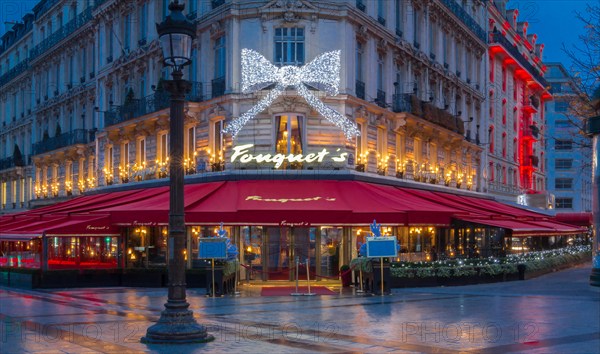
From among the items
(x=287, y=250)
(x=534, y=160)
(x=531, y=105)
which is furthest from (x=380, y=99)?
(x=531, y=105)

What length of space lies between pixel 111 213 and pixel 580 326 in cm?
1639

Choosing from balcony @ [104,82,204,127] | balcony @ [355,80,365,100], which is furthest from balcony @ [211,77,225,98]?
balcony @ [355,80,365,100]

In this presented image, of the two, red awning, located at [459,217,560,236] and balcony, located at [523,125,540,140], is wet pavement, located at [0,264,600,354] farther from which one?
balcony, located at [523,125,540,140]

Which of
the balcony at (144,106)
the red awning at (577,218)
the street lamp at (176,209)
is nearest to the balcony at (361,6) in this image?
the balcony at (144,106)

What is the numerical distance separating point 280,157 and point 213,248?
5.52 meters

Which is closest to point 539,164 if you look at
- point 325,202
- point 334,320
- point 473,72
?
point 473,72

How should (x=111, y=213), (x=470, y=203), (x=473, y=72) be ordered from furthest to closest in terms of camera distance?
1. (x=473, y=72)
2. (x=470, y=203)
3. (x=111, y=213)

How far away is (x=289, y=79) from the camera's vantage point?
1030 inches

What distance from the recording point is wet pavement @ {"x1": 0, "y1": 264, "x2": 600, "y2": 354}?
482 inches

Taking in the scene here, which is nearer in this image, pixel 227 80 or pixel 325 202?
pixel 325 202

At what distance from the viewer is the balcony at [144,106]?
2822cm

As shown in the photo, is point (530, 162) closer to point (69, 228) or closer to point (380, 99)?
point (380, 99)

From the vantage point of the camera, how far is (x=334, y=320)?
15.7 m

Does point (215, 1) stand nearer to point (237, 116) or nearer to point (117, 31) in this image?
point (237, 116)
